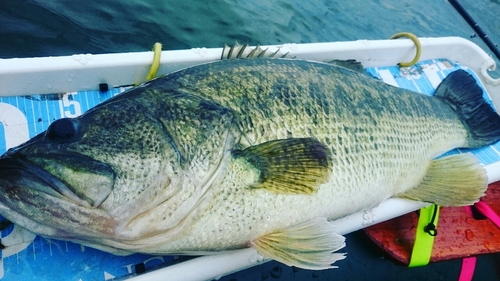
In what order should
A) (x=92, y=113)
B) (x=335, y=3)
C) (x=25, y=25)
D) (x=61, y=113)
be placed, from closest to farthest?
(x=92, y=113) → (x=61, y=113) → (x=25, y=25) → (x=335, y=3)

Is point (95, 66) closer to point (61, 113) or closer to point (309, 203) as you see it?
point (61, 113)

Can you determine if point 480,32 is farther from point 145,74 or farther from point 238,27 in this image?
point 145,74

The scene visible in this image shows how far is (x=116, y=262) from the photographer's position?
1.87 m

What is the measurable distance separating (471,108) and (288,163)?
178 centimetres

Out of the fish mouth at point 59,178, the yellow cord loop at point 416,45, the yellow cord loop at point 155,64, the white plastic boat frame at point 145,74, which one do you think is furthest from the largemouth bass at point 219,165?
the yellow cord loop at point 416,45

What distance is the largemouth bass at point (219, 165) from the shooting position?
1.45 metres

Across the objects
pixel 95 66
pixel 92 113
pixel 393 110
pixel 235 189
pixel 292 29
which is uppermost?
pixel 292 29

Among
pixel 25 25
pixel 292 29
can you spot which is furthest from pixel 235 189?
pixel 292 29

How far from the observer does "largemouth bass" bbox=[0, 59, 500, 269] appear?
1.45 metres

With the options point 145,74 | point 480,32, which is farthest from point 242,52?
point 480,32

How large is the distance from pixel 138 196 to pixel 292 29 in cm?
421

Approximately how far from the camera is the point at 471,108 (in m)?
2.89

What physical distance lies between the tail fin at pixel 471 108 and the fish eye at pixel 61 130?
7.60 ft

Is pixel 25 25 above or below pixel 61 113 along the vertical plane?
above
